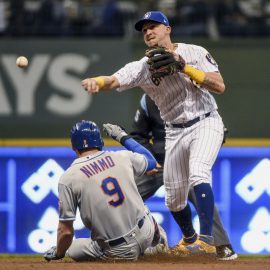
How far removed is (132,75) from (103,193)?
943mm

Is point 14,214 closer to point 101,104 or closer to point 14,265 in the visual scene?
point 101,104

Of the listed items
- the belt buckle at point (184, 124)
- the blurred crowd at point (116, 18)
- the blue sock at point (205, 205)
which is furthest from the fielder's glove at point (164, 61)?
the blurred crowd at point (116, 18)

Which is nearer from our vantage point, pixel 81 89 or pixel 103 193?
pixel 103 193

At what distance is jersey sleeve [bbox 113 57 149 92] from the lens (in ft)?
21.9

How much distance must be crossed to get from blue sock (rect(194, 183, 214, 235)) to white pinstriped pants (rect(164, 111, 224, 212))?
0.16ft

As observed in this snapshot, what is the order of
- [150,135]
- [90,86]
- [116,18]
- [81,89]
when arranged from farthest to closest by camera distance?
[116,18]
[81,89]
[150,135]
[90,86]

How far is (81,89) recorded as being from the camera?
10.5 m

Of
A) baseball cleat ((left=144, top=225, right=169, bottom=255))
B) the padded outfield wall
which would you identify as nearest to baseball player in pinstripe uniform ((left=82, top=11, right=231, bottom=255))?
baseball cleat ((left=144, top=225, right=169, bottom=255))

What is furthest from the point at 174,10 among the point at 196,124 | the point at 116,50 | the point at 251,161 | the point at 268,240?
the point at 196,124

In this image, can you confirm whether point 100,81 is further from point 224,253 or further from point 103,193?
point 224,253

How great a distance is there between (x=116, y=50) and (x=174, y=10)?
94 cm

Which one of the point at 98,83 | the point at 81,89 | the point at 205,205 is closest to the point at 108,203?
the point at 205,205

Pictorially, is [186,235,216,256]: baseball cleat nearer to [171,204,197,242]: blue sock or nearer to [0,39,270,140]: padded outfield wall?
[171,204,197,242]: blue sock

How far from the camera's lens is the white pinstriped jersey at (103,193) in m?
6.16
